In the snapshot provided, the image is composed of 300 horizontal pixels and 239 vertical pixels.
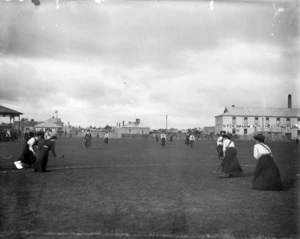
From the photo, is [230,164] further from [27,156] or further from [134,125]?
[134,125]

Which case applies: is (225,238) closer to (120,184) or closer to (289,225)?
(289,225)

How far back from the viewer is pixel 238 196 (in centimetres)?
782

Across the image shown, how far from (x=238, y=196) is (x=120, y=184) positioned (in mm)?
3478

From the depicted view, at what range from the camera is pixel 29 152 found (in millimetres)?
13469

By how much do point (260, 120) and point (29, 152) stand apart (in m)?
81.0

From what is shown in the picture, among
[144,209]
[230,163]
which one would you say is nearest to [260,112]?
[230,163]

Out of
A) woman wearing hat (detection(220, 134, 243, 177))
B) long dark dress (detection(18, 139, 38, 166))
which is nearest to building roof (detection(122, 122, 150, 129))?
long dark dress (detection(18, 139, 38, 166))

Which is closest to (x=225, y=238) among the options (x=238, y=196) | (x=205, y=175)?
(x=238, y=196)

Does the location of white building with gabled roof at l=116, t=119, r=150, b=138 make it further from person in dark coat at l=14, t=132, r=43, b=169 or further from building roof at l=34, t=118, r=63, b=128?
person in dark coat at l=14, t=132, r=43, b=169

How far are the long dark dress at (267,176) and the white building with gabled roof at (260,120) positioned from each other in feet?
250

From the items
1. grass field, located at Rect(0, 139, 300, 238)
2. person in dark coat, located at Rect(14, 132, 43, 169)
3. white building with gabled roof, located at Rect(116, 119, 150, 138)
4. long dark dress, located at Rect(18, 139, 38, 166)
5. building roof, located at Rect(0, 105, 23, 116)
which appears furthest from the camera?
white building with gabled roof, located at Rect(116, 119, 150, 138)

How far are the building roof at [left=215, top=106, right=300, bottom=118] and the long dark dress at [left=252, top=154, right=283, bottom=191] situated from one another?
77.7 metres

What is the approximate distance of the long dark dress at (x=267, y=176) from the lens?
8617mm

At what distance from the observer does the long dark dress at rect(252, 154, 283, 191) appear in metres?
8.62
